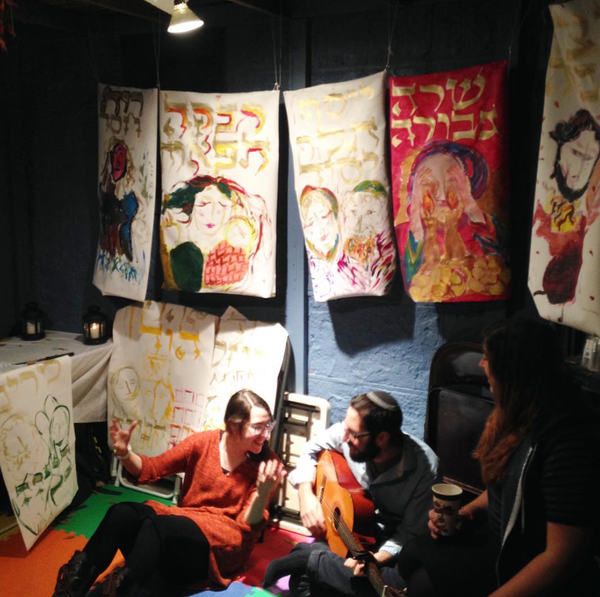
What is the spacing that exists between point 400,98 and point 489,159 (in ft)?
1.64

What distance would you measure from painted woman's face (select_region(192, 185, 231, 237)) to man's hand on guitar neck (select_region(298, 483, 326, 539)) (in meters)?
1.49

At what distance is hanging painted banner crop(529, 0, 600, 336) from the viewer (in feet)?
7.43

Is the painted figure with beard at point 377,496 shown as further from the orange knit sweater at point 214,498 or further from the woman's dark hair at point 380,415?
the orange knit sweater at point 214,498

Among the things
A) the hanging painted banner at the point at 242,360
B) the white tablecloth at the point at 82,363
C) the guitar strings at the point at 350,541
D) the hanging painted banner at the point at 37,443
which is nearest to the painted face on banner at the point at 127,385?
the white tablecloth at the point at 82,363

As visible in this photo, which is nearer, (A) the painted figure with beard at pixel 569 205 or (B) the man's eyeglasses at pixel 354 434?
(A) the painted figure with beard at pixel 569 205

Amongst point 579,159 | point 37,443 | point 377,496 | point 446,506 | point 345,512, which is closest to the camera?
point 446,506

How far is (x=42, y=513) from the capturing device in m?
3.46

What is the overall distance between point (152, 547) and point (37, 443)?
1.01 meters

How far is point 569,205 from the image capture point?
8.08ft

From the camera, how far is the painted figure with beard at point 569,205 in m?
2.34

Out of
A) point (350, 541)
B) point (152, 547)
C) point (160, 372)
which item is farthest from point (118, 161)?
point (350, 541)

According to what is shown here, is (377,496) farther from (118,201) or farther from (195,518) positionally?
(118,201)

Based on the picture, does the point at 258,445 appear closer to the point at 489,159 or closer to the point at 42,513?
the point at 42,513

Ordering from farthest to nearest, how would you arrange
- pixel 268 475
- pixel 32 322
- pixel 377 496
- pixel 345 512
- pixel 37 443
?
pixel 32 322
pixel 37 443
pixel 268 475
pixel 377 496
pixel 345 512
